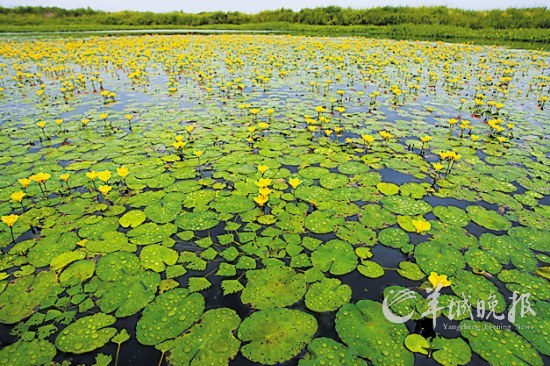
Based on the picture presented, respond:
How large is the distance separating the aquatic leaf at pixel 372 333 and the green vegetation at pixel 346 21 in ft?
91.5

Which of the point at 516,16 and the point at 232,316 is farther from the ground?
the point at 516,16

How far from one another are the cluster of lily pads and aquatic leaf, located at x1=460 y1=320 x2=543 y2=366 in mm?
13

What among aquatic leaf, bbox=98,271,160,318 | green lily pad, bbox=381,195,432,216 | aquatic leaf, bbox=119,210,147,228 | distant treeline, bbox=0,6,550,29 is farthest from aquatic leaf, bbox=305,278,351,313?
distant treeline, bbox=0,6,550,29

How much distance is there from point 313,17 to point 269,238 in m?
46.2

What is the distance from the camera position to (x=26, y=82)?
11.3 m

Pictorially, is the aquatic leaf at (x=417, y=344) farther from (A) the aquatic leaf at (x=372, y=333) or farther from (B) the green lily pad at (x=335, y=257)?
(B) the green lily pad at (x=335, y=257)

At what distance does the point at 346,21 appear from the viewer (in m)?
39.4

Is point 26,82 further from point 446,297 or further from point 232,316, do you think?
point 446,297

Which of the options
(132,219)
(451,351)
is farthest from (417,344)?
(132,219)

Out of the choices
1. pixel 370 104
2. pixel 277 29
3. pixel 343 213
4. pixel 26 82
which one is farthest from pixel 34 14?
pixel 343 213

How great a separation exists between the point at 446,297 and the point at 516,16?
36788 mm

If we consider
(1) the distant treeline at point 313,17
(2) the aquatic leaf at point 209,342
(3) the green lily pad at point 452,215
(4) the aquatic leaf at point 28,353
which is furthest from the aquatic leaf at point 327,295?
(1) the distant treeline at point 313,17

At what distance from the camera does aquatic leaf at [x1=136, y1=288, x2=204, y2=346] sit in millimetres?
2389

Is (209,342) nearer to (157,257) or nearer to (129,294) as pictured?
(129,294)
